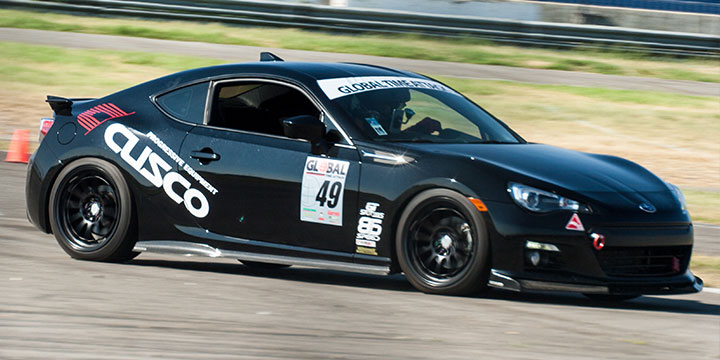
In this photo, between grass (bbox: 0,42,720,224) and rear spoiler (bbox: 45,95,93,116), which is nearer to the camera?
rear spoiler (bbox: 45,95,93,116)

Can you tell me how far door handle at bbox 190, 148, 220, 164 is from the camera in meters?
7.09

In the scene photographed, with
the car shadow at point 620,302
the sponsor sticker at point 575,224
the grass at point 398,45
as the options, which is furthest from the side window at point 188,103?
the grass at point 398,45

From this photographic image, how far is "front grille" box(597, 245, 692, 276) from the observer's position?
610cm

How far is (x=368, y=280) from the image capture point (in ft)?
24.0

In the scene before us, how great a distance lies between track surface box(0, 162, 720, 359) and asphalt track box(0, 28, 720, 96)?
1451 centimetres

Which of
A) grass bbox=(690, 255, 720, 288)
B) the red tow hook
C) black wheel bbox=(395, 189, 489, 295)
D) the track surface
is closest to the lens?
the track surface

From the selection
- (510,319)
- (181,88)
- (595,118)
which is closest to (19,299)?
(181,88)

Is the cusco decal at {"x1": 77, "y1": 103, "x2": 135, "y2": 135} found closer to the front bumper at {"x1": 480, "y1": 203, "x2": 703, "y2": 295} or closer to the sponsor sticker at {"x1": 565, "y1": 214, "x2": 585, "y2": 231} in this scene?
the front bumper at {"x1": 480, "y1": 203, "x2": 703, "y2": 295}

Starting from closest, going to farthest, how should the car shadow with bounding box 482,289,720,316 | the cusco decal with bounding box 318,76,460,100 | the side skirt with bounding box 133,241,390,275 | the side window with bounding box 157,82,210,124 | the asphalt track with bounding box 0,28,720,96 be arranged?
the car shadow with bounding box 482,289,720,316 → the side skirt with bounding box 133,241,390,275 → the cusco decal with bounding box 318,76,460,100 → the side window with bounding box 157,82,210,124 → the asphalt track with bounding box 0,28,720,96

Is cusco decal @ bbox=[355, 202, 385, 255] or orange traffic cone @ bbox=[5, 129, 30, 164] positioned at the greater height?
cusco decal @ bbox=[355, 202, 385, 255]

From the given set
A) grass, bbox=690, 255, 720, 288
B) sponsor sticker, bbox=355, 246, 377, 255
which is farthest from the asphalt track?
sponsor sticker, bbox=355, 246, 377, 255

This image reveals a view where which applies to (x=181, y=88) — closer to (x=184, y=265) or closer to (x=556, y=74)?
(x=184, y=265)

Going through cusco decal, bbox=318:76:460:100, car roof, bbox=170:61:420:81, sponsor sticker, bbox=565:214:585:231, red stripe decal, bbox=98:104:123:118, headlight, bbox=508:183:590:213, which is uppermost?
car roof, bbox=170:61:420:81

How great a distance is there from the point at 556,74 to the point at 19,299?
1775cm
